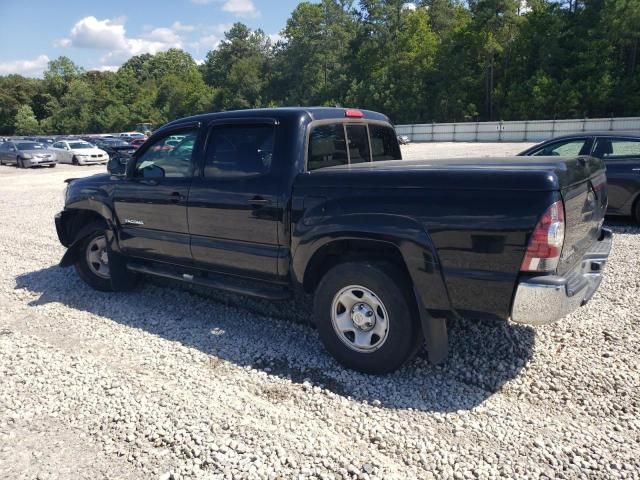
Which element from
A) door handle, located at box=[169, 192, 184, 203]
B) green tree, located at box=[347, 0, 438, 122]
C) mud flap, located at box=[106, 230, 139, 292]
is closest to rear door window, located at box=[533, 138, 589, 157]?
door handle, located at box=[169, 192, 184, 203]

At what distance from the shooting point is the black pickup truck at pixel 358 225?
117 inches

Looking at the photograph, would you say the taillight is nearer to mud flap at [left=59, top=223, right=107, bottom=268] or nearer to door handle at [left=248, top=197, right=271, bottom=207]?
door handle at [left=248, top=197, right=271, bottom=207]

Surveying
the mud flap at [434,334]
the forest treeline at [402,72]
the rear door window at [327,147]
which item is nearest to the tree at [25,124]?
the forest treeline at [402,72]

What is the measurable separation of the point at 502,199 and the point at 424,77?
223 ft

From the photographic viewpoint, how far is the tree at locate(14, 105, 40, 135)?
303 feet

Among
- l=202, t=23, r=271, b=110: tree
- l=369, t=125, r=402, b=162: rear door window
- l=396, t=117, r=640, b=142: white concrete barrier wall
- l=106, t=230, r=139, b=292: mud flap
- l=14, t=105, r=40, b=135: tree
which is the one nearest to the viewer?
l=369, t=125, r=402, b=162: rear door window

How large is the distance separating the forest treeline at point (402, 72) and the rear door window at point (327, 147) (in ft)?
184

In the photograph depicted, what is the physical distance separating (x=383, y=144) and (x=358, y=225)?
1947mm

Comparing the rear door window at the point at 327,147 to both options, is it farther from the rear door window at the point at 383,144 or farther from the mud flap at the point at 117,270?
the mud flap at the point at 117,270

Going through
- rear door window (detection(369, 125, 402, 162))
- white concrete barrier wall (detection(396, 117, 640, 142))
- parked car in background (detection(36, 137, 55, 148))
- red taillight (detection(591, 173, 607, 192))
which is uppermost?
rear door window (detection(369, 125, 402, 162))

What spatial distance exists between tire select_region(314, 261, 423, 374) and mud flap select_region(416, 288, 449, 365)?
0.10 m

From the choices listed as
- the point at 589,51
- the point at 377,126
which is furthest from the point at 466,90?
the point at 377,126

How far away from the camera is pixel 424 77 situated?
2601 inches

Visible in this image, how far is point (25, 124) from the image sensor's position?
9231 centimetres
